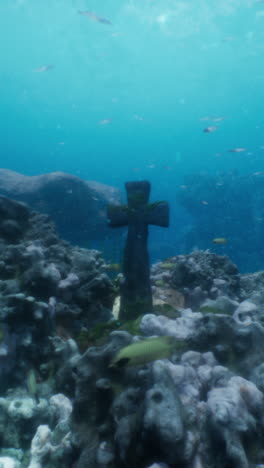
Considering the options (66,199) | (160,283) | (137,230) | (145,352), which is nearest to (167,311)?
(137,230)

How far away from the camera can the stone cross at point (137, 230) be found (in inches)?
216

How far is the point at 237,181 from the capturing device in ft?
106

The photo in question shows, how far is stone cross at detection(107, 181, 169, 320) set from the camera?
5.49 metres

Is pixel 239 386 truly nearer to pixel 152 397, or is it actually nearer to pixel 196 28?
pixel 152 397

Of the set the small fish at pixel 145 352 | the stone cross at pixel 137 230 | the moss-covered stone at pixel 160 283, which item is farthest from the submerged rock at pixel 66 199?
the small fish at pixel 145 352

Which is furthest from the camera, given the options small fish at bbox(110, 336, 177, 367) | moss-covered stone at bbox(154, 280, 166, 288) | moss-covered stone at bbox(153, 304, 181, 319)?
moss-covered stone at bbox(154, 280, 166, 288)

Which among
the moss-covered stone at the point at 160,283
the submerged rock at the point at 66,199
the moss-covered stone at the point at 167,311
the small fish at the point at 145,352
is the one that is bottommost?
the small fish at the point at 145,352

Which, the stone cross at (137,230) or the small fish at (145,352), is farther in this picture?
the stone cross at (137,230)

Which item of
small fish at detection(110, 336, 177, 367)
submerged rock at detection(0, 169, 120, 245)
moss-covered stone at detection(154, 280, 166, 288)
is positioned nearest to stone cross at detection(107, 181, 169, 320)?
moss-covered stone at detection(154, 280, 166, 288)

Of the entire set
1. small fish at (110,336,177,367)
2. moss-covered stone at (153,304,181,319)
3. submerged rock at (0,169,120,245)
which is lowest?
small fish at (110,336,177,367)

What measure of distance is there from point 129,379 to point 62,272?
300 centimetres

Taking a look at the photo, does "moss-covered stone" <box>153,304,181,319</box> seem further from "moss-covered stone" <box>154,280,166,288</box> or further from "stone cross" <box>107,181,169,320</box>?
"moss-covered stone" <box>154,280,166,288</box>

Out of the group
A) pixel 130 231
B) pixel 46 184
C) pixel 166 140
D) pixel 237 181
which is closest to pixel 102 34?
pixel 237 181

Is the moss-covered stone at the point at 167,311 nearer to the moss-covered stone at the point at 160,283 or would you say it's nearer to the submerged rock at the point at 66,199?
the moss-covered stone at the point at 160,283
